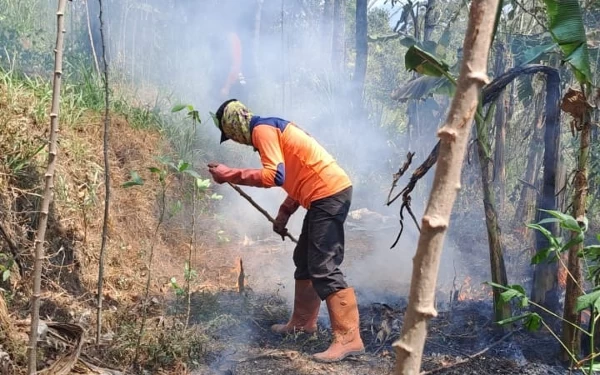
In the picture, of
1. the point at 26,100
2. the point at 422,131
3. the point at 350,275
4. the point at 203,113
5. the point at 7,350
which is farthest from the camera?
the point at 422,131

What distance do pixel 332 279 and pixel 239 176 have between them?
979 mm

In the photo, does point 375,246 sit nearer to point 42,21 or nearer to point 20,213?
point 20,213

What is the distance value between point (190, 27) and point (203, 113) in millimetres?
2951

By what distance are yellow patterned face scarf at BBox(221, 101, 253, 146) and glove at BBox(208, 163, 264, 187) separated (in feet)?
0.99

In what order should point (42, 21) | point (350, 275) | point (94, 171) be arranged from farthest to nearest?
1. point (42, 21)
2. point (350, 275)
3. point (94, 171)

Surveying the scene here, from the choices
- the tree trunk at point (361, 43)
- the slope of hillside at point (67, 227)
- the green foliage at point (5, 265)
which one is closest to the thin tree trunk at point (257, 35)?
the tree trunk at point (361, 43)

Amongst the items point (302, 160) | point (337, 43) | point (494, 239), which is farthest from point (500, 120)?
point (337, 43)

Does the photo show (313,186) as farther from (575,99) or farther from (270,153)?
(575,99)

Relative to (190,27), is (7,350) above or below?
below

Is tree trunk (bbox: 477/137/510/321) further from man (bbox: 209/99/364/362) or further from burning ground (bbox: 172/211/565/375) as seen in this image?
man (bbox: 209/99/364/362)

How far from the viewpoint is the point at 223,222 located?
7781 mm

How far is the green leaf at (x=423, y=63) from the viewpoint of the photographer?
3.56 metres

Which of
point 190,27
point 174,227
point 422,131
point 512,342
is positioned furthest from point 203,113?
point 512,342

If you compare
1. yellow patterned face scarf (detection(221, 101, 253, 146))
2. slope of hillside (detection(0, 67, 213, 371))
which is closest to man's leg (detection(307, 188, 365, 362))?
yellow patterned face scarf (detection(221, 101, 253, 146))
